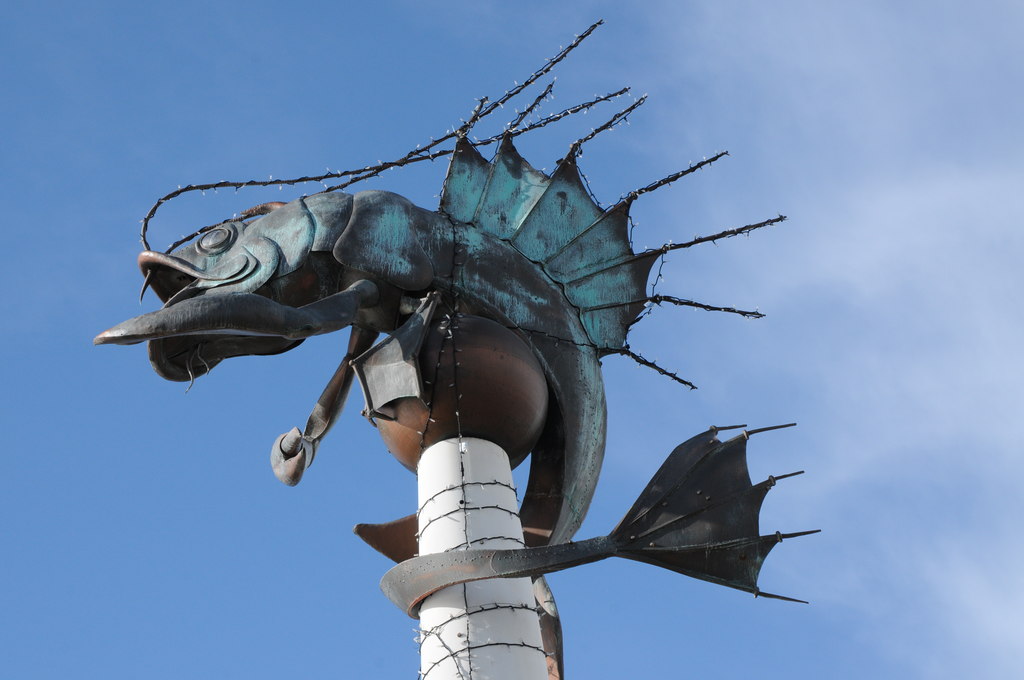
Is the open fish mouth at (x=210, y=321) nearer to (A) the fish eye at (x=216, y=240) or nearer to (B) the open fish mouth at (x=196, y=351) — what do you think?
(B) the open fish mouth at (x=196, y=351)

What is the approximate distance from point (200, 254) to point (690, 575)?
12.3ft

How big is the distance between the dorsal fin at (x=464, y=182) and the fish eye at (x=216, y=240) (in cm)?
147

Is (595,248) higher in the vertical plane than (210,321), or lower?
higher

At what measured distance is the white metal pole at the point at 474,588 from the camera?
7402 millimetres

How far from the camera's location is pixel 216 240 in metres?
8.87

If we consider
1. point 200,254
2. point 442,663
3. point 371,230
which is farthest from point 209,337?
point 442,663

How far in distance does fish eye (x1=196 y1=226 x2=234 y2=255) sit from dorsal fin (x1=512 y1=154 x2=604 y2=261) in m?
1.97

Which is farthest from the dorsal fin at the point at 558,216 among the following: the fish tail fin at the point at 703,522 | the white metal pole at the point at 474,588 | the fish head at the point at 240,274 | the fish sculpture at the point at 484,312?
the fish tail fin at the point at 703,522

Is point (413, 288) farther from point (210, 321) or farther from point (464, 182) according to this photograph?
point (210, 321)

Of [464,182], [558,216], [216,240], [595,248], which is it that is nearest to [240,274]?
[216,240]

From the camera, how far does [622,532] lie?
25.6 ft

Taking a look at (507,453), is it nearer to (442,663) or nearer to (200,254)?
(442,663)

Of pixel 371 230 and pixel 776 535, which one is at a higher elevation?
pixel 371 230

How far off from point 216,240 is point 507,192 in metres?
2.13
